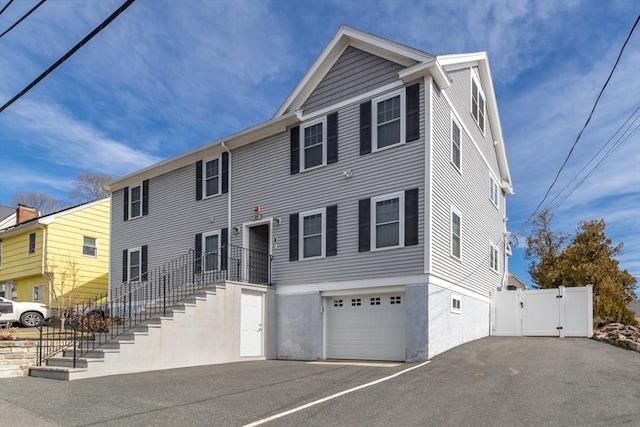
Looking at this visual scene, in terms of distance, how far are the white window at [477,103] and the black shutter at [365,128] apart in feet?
16.3

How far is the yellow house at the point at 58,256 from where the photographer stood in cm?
2278

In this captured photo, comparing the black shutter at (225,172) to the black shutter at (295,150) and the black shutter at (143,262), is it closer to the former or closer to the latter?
the black shutter at (295,150)

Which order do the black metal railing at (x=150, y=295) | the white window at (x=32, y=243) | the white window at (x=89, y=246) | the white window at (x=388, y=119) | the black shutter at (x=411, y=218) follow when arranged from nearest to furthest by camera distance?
the black metal railing at (x=150, y=295), the black shutter at (x=411, y=218), the white window at (x=388, y=119), the white window at (x=32, y=243), the white window at (x=89, y=246)

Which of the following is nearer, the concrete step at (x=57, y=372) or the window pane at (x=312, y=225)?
the concrete step at (x=57, y=372)

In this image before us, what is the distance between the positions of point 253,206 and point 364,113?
4589 mm

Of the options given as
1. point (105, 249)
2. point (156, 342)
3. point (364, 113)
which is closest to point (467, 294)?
point (364, 113)

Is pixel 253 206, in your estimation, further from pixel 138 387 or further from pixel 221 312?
pixel 138 387

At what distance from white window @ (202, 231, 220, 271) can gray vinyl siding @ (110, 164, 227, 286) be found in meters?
0.23

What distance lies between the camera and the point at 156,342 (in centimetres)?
1171

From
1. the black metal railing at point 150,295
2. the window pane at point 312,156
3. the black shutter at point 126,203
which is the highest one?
the window pane at point 312,156

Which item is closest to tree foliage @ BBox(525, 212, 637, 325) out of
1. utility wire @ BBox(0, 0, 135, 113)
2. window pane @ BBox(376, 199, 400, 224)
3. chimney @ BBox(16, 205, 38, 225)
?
window pane @ BBox(376, 199, 400, 224)

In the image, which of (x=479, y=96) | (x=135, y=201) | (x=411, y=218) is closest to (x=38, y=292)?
(x=135, y=201)

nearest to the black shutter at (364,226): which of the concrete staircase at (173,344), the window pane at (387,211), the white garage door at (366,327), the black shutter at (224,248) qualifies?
the window pane at (387,211)

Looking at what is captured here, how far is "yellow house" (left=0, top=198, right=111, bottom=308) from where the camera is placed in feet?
74.7
